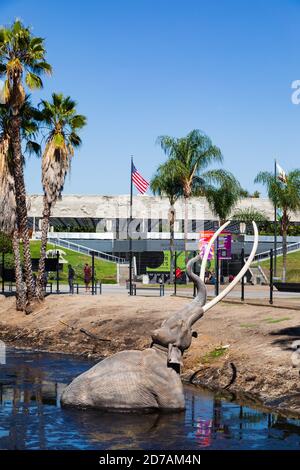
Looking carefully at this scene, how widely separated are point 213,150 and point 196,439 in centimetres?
4459

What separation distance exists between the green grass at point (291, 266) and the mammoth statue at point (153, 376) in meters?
44.4

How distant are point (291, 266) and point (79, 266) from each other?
1766 cm

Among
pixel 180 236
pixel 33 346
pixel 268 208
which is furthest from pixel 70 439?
pixel 268 208

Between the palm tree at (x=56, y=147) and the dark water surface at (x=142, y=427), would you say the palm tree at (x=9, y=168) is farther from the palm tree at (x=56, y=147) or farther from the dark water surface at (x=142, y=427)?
the dark water surface at (x=142, y=427)

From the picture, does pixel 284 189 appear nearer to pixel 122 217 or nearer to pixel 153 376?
pixel 122 217

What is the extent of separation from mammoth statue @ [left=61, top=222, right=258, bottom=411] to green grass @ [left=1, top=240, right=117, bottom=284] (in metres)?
36.8

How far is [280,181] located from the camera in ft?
188

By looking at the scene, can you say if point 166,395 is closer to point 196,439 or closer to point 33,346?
point 196,439

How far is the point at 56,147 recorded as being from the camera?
2970cm

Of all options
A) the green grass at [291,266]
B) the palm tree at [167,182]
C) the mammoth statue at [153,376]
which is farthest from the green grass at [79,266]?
the mammoth statue at [153,376]

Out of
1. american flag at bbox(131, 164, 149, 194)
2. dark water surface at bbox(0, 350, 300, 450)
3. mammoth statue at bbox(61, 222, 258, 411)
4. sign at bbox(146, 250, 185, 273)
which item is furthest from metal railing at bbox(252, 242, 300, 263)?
mammoth statue at bbox(61, 222, 258, 411)

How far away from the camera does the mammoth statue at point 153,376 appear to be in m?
12.8

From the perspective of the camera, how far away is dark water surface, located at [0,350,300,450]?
11164 mm

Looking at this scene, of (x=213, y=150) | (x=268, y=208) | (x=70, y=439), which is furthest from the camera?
(x=268, y=208)
